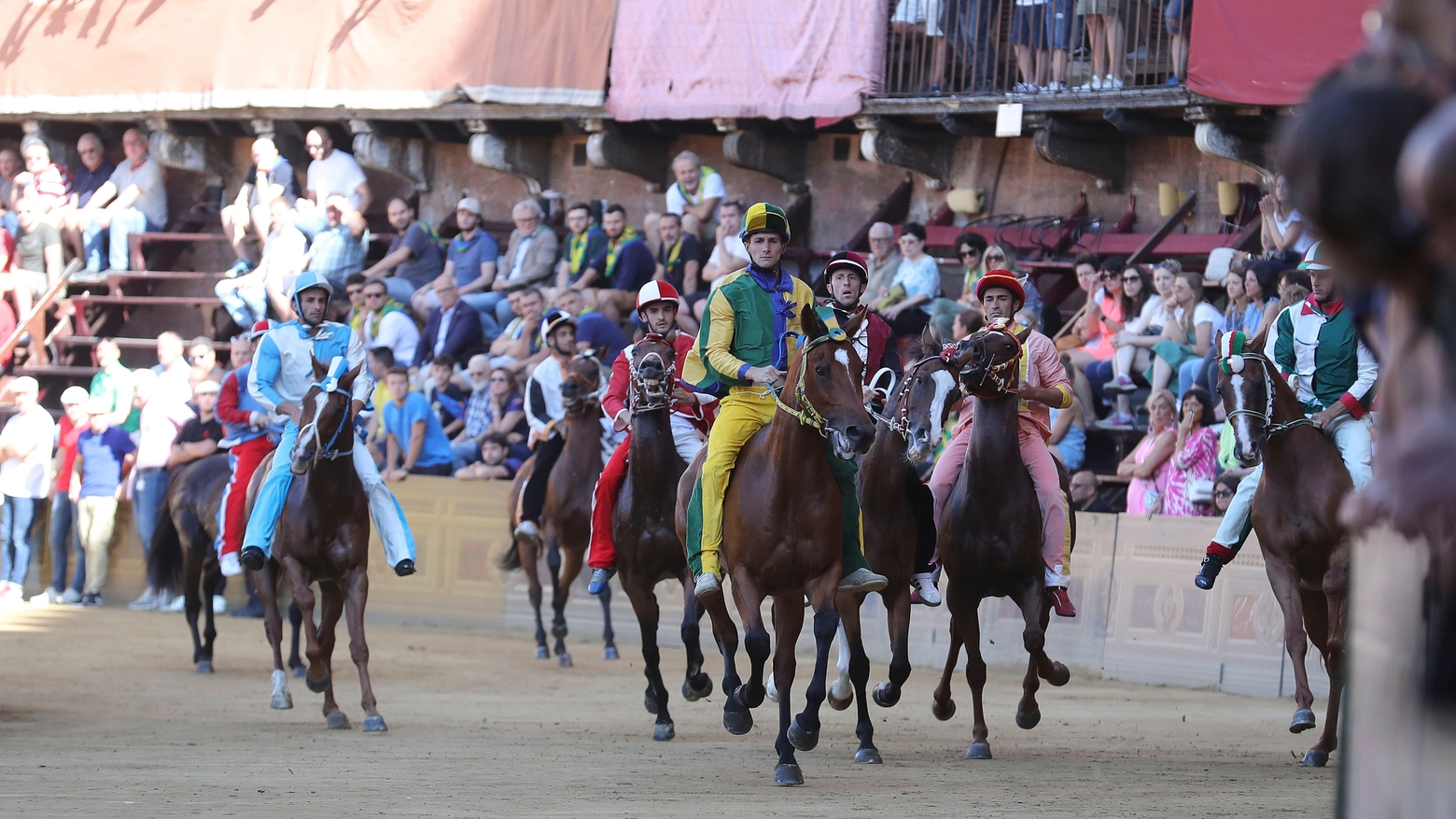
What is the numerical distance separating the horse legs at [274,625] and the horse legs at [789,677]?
155 inches

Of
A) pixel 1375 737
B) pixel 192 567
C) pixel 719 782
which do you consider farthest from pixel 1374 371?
pixel 192 567

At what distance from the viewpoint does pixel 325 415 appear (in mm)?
9867

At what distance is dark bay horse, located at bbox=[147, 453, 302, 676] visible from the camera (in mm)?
13777

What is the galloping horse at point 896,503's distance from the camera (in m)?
9.04

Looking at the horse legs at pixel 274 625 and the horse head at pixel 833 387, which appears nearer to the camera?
the horse head at pixel 833 387

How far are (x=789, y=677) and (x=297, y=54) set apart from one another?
49.7 feet

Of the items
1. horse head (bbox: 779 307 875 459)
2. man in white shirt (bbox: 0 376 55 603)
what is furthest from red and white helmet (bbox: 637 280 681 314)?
man in white shirt (bbox: 0 376 55 603)

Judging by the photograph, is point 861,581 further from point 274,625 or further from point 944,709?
point 274,625

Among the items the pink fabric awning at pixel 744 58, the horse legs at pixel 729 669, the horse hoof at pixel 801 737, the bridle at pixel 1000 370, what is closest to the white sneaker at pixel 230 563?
the horse legs at pixel 729 669

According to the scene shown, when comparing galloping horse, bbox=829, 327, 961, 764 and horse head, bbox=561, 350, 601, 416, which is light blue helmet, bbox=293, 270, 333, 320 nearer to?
horse head, bbox=561, 350, 601, 416

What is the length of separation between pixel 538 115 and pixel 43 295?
751cm

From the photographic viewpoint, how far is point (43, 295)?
22469mm

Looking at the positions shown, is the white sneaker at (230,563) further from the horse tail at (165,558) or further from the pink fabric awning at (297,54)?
the pink fabric awning at (297,54)

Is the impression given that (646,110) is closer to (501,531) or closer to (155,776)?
(501,531)
